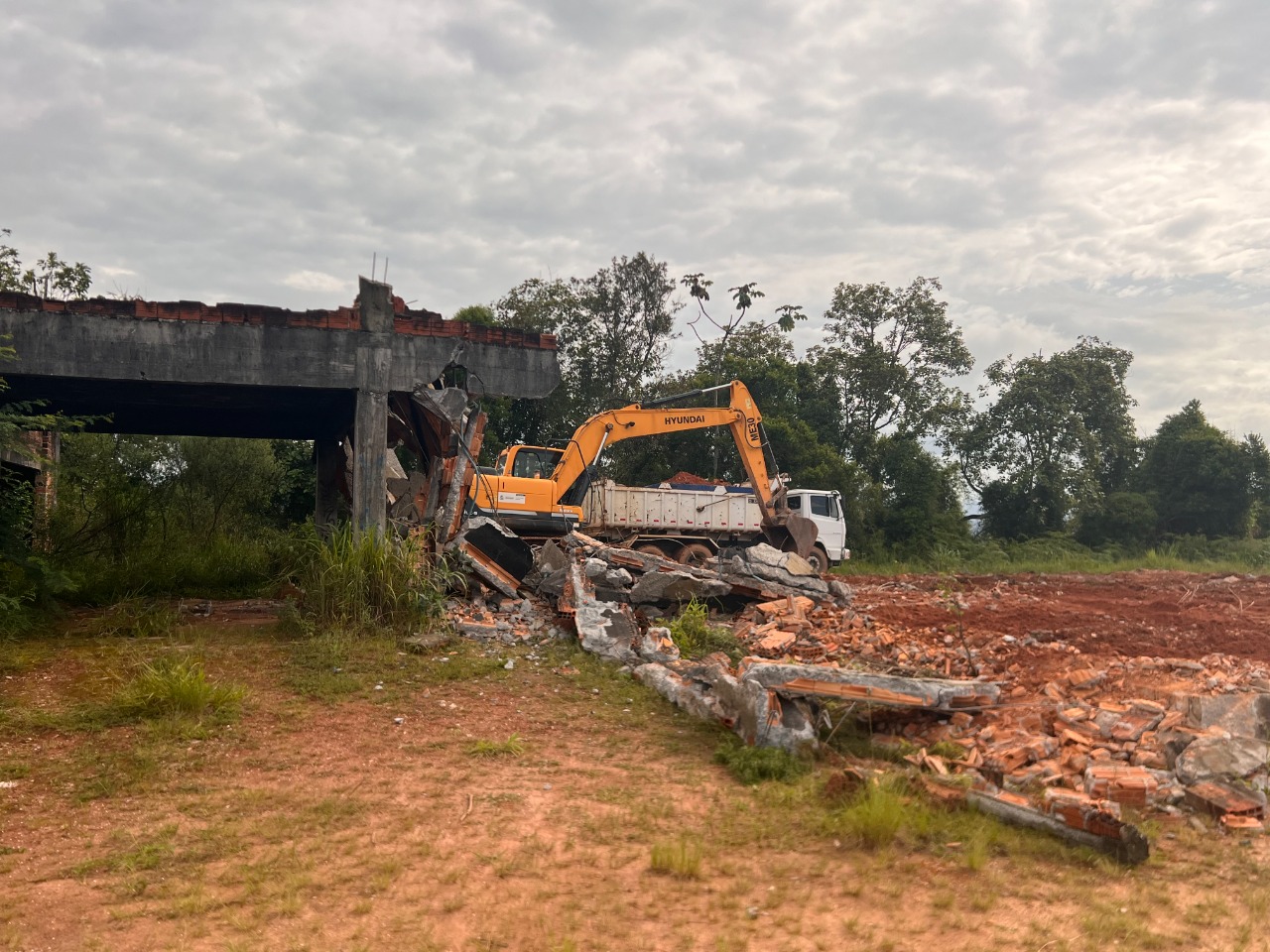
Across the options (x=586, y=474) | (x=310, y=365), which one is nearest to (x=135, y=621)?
(x=310, y=365)

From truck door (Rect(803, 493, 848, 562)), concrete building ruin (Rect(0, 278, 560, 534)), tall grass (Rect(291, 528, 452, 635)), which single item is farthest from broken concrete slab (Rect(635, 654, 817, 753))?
truck door (Rect(803, 493, 848, 562))

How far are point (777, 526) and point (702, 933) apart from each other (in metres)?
14.3

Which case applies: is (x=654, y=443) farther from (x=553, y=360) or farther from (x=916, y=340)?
(x=553, y=360)

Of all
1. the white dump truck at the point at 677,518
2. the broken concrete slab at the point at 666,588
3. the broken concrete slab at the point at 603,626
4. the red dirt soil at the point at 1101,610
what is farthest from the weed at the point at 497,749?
the white dump truck at the point at 677,518

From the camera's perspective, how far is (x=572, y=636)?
1025 cm

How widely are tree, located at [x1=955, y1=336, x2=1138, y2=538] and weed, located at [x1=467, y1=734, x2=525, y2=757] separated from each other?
90.6 ft

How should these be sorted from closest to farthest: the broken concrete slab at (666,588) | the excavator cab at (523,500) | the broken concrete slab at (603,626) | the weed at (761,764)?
the weed at (761,764) < the broken concrete slab at (603,626) < the broken concrete slab at (666,588) < the excavator cab at (523,500)

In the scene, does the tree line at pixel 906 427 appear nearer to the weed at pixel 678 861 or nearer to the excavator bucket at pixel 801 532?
the excavator bucket at pixel 801 532

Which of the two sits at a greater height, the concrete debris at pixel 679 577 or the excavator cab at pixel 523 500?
the excavator cab at pixel 523 500

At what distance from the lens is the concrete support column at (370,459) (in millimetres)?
10648

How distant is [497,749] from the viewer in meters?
6.42

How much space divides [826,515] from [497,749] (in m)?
15.3

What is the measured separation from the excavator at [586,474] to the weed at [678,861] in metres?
8.38

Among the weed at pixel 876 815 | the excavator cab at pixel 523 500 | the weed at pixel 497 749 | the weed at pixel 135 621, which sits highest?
the excavator cab at pixel 523 500
